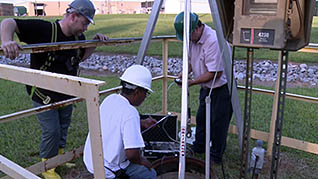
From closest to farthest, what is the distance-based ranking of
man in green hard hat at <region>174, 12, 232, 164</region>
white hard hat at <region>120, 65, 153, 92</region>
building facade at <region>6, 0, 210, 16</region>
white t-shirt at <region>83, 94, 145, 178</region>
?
white t-shirt at <region>83, 94, 145, 178</region>, white hard hat at <region>120, 65, 153, 92</region>, man in green hard hat at <region>174, 12, 232, 164</region>, building facade at <region>6, 0, 210, 16</region>

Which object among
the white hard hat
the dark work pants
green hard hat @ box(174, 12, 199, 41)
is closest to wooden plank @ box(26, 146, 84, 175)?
the white hard hat

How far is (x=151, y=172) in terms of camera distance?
2.49 meters

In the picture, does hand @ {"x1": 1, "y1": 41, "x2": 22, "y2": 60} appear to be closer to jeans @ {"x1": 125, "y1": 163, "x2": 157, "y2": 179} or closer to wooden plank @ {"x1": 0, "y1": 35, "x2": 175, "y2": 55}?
wooden plank @ {"x1": 0, "y1": 35, "x2": 175, "y2": 55}

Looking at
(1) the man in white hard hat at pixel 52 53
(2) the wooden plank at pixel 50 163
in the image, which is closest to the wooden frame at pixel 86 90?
(1) the man in white hard hat at pixel 52 53

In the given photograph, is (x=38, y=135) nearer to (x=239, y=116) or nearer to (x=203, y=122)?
(x=203, y=122)

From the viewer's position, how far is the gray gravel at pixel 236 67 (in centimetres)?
862

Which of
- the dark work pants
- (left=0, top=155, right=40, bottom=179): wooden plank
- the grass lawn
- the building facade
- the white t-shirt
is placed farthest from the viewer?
the building facade

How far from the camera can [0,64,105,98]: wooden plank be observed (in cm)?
124

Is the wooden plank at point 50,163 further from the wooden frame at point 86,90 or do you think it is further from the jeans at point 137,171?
the wooden frame at point 86,90

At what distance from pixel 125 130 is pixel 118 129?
51 mm

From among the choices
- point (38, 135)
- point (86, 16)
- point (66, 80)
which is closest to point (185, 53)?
point (66, 80)

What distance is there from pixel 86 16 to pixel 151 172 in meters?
1.54

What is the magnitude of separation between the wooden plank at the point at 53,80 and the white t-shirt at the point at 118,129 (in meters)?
0.74

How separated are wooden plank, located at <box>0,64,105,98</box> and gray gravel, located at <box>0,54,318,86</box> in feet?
19.8
